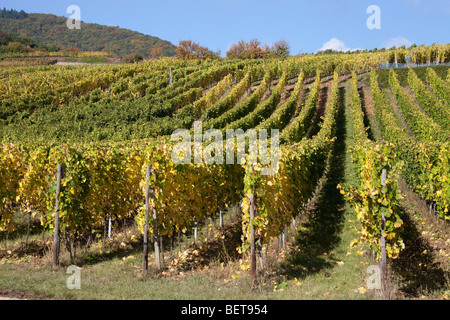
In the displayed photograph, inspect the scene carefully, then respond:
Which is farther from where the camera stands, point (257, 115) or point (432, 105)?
point (257, 115)

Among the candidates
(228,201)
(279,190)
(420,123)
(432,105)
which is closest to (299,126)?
(420,123)

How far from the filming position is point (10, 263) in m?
10.1

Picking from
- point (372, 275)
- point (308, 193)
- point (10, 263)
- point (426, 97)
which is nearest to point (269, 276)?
point (372, 275)

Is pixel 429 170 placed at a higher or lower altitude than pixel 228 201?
higher

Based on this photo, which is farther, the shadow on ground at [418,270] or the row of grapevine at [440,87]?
the row of grapevine at [440,87]

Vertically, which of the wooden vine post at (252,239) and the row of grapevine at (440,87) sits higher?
the row of grapevine at (440,87)

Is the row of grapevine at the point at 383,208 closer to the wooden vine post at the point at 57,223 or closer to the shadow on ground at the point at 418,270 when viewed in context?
the shadow on ground at the point at 418,270

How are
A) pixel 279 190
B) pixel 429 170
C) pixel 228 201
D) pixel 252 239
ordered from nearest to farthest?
1. pixel 252 239
2. pixel 279 190
3. pixel 429 170
4. pixel 228 201

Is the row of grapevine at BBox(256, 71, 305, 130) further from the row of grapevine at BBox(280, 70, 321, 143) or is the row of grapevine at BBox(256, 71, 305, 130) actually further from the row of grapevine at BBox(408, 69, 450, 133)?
the row of grapevine at BBox(408, 69, 450, 133)

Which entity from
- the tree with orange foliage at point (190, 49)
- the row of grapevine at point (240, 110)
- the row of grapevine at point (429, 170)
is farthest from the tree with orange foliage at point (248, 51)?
the row of grapevine at point (429, 170)

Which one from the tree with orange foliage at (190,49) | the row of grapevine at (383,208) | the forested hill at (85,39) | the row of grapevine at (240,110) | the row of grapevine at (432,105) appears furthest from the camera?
the forested hill at (85,39)

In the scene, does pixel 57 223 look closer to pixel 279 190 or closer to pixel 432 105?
pixel 279 190

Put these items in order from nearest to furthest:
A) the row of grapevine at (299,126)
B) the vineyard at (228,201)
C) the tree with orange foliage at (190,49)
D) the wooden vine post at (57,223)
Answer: the vineyard at (228,201) < the wooden vine post at (57,223) < the row of grapevine at (299,126) < the tree with orange foliage at (190,49)

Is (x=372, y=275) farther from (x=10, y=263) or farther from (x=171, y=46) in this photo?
(x=171, y=46)
